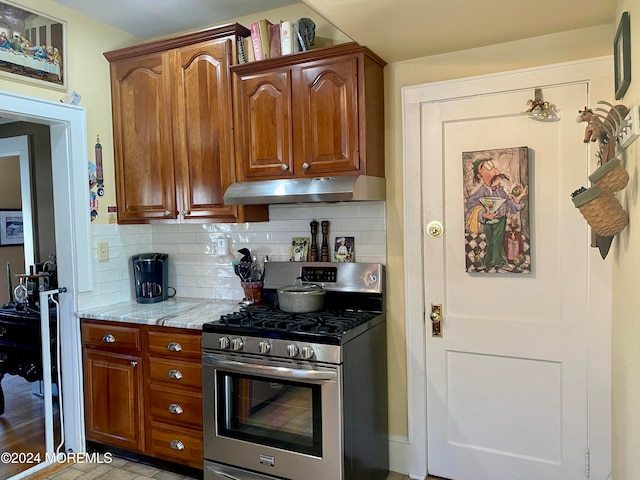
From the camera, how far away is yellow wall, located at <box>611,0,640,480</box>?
1.44 meters

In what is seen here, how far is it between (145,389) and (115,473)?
1.69 ft

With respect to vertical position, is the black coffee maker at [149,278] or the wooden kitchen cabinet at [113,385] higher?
the black coffee maker at [149,278]

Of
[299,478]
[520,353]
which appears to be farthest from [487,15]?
[299,478]

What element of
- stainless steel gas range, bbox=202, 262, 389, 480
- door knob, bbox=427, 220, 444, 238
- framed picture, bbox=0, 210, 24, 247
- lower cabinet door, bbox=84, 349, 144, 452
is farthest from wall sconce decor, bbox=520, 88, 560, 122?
framed picture, bbox=0, 210, 24, 247

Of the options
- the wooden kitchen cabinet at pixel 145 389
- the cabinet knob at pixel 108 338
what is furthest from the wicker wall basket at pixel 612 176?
the cabinet knob at pixel 108 338

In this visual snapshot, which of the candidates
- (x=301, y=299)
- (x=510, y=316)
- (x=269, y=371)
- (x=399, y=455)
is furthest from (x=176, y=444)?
(x=510, y=316)

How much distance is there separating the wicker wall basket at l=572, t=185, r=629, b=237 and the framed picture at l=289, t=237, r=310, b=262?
1.62m

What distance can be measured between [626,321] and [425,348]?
1101mm

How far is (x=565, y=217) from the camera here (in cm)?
228

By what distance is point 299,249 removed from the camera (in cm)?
292

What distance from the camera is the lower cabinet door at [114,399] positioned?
9.21ft

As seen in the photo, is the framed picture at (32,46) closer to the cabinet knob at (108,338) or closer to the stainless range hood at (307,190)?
the stainless range hood at (307,190)

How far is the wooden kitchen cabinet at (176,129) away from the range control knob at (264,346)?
0.81m

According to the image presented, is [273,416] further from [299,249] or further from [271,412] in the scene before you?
[299,249]
